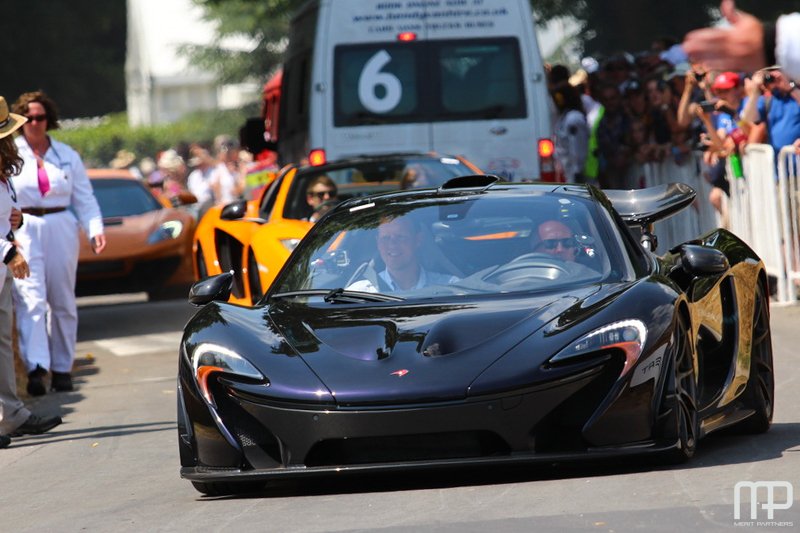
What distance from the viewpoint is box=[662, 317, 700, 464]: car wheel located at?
6973mm

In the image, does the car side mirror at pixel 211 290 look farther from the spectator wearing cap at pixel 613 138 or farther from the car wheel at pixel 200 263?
the spectator wearing cap at pixel 613 138

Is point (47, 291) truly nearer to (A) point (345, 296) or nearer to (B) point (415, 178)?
(B) point (415, 178)

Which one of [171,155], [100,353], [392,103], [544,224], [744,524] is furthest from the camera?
[171,155]

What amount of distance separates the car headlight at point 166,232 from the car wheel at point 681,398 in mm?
12503

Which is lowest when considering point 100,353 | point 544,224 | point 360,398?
point 100,353

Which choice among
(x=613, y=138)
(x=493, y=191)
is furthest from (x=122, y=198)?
(x=493, y=191)

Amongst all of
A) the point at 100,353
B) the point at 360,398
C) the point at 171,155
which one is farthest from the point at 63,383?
the point at 171,155

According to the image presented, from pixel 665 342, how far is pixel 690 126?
484 inches

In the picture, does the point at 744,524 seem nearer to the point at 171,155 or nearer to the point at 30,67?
the point at 171,155

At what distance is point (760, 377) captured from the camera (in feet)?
27.6

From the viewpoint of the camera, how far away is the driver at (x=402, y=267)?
796 cm

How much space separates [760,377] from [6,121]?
186 inches

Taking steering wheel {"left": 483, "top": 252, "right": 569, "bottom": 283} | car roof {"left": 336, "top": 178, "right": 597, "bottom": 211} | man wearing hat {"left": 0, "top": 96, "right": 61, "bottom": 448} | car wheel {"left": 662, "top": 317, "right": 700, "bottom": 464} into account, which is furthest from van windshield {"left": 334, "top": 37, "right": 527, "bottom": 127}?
car wheel {"left": 662, "top": 317, "right": 700, "bottom": 464}

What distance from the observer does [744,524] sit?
586cm
